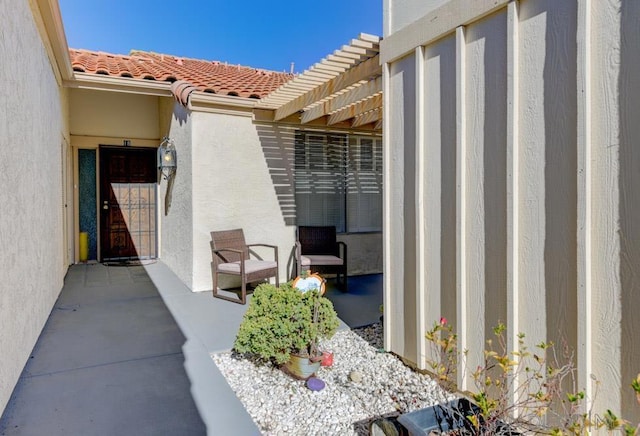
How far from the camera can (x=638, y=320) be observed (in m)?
2.13

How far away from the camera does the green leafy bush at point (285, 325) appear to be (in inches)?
135

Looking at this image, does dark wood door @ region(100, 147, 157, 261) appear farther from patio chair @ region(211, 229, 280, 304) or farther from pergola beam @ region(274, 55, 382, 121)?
pergola beam @ region(274, 55, 382, 121)

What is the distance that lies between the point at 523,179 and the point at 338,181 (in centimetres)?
536

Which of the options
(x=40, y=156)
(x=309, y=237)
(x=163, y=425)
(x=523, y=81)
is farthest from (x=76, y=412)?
(x=309, y=237)

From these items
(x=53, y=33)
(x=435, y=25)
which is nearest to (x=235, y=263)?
(x=53, y=33)

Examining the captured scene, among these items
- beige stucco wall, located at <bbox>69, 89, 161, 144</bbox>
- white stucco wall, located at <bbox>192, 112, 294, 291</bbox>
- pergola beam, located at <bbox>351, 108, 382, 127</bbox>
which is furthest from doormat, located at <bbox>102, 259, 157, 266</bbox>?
pergola beam, located at <bbox>351, 108, 382, 127</bbox>

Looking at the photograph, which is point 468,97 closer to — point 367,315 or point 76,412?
point 367,315

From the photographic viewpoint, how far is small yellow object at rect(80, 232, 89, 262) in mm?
8945

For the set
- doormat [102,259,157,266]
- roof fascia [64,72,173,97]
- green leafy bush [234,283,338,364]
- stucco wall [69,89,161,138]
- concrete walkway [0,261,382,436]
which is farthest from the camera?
doormat [102,259,157,266]

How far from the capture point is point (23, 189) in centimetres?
360

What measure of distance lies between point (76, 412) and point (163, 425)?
70cm

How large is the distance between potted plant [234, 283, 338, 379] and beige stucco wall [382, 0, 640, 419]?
837 millimetres

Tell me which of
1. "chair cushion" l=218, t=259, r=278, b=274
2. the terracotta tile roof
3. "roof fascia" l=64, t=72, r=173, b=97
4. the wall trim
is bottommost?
"chair cushion" l=218, t=259, r=278, b=274

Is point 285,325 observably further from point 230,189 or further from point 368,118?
point 368,118
